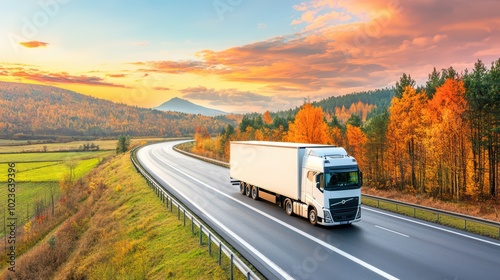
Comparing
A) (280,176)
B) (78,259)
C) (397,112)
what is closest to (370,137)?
(397,112)

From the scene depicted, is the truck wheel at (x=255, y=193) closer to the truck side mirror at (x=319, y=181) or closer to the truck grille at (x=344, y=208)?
the truck side mirror at (x=319, y=181)

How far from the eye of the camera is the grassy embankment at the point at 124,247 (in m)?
14.5

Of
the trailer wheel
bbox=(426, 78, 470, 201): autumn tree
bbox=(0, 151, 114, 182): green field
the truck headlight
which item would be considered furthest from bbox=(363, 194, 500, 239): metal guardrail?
bbox=(0, 151, 114, 182): green field

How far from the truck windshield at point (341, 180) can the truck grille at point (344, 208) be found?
620 mm

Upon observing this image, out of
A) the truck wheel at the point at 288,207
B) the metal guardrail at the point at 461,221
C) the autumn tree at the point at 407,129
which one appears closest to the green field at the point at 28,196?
the truck wheel at the point at 288,207

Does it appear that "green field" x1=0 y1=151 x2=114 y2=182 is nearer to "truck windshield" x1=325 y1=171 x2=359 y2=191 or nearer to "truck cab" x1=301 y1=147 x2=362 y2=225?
"truck cab" x1=301 y1=147 x2=362 y2=225

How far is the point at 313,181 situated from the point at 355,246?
4095 mm

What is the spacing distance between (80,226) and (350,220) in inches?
882

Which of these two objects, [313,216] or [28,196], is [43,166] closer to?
[28,196]

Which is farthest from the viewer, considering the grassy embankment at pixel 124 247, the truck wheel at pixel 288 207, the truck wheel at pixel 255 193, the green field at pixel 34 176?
the green field at pixel 34 176

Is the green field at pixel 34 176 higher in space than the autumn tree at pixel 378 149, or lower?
lower

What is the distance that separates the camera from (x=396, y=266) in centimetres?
1244

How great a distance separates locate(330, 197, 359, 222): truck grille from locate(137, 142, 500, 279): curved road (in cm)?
70

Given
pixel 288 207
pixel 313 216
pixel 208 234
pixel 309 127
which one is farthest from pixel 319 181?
pixel 309 127
